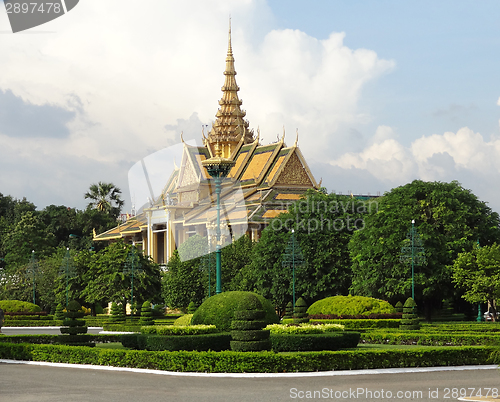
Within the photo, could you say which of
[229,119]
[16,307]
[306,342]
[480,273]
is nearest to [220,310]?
[306,342]

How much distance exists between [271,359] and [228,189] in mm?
58491

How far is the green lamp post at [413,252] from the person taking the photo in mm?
38000

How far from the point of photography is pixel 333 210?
48.3m

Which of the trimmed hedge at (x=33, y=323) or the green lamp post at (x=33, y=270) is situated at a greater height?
the green lamp post at (x=33, y=270)

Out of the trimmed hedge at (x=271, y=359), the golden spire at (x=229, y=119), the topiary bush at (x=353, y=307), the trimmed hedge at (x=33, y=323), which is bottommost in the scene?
the trimmed hedge at (x=33, y=323)

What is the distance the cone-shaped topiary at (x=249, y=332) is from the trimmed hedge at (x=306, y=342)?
151cm

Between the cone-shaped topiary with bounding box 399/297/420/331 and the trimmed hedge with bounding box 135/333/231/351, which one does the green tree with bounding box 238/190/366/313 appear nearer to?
the cone-shaped topiary with bounding box 399/297/420/331

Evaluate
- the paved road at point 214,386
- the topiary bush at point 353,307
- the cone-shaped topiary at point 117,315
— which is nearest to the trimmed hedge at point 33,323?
the cone-shaped topiary at point 117,315

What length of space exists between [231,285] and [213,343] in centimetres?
3088

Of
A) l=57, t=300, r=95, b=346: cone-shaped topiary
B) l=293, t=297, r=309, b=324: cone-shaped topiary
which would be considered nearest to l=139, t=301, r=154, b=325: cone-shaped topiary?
l=293, t=297, r=309, b=324: cone-shaped topiary

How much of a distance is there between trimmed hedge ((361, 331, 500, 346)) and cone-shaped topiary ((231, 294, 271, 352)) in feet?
26.0

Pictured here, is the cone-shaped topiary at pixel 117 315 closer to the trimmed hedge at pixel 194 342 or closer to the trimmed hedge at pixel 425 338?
the trimmed hedge at pixel 425 338

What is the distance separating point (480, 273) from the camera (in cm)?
3909

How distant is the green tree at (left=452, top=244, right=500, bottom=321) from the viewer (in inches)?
1548
